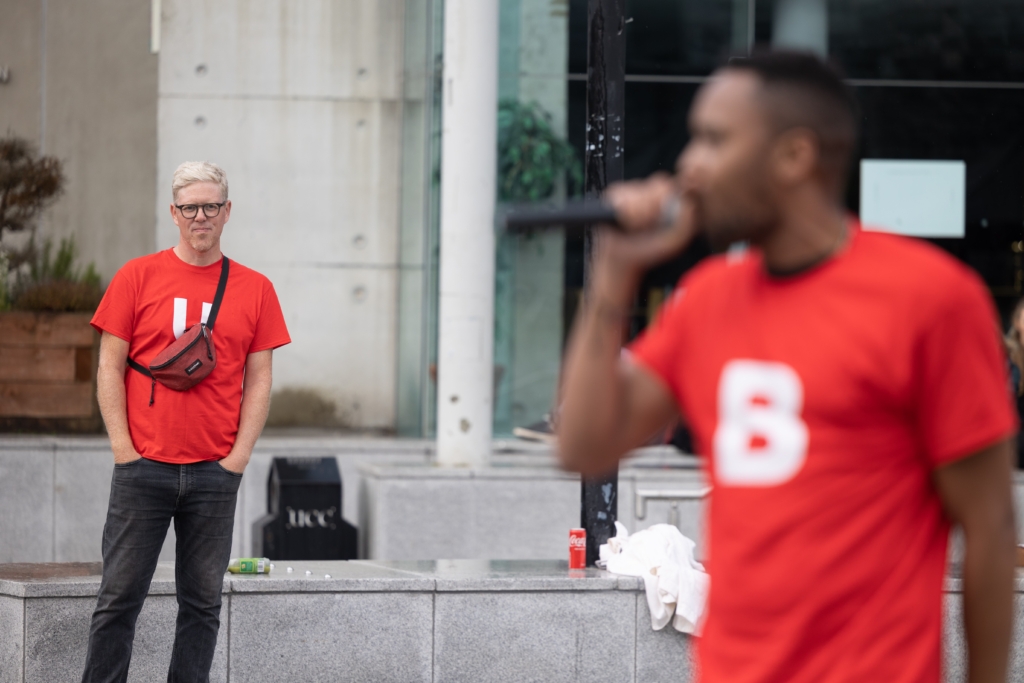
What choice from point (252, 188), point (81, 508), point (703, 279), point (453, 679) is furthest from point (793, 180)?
point (252, 188)

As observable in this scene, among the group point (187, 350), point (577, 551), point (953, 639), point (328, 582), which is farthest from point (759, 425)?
point (953, 639)

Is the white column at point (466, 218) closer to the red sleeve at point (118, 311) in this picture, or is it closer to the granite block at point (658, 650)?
the granite block at point (658, 650)

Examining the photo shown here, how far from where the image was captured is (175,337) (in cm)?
527

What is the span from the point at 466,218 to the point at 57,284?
14.0 ft

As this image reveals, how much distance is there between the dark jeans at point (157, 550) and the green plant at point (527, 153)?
757 centimetres

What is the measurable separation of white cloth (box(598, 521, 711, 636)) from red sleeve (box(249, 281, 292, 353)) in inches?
81.3

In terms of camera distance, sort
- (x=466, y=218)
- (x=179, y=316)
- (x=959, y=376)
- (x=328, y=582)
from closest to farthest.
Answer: (x=959, y=376) → (x=179, y=316) → (x=328, y=582) → (x=466, y=218)

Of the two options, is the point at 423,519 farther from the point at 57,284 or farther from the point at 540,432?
the point at 57,284

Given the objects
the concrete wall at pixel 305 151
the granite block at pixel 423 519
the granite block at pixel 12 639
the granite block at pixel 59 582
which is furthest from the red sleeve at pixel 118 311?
the concrete wall at pixel 305 151

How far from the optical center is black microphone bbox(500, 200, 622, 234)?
2031 mm

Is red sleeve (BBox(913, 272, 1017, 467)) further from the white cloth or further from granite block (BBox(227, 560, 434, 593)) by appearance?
granite block (BBox(227, 560, 434, 593))

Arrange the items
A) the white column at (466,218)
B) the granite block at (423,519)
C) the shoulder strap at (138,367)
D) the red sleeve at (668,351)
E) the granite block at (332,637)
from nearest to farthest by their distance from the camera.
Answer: the red sleeve at (668,351), the shoulder strap at (138,367), the granite block at (332,637), the granite block at (423,519), the white column at (466,218)

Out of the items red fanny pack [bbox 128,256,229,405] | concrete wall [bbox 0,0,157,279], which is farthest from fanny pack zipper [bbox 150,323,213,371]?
concrete wall [bbox 0,0,157,279]

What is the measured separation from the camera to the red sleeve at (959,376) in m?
2.00
